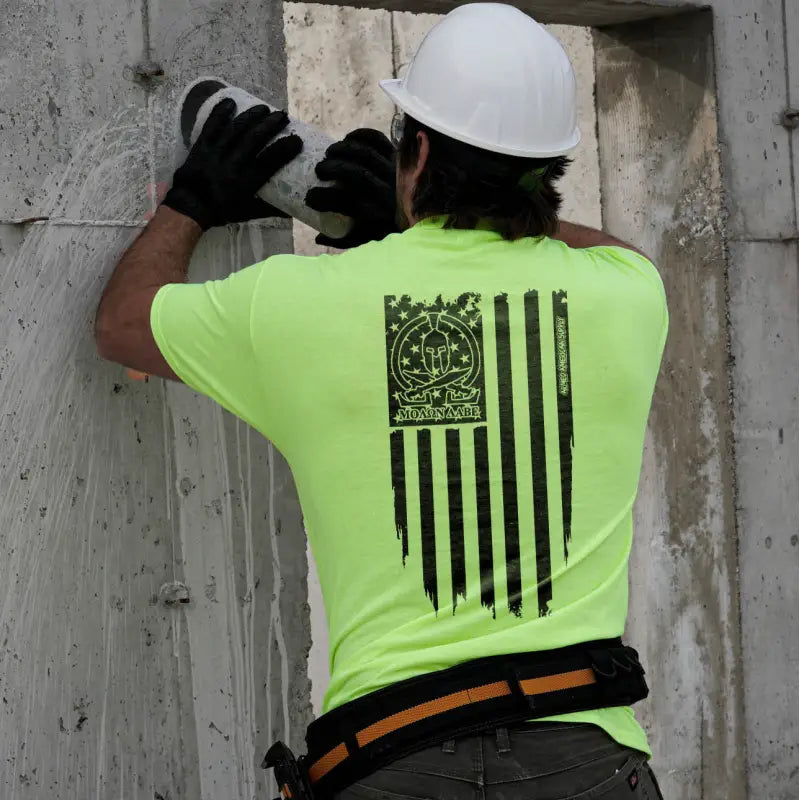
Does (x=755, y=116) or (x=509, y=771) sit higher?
(x=755, y=116)

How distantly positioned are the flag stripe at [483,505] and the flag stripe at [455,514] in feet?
0.09

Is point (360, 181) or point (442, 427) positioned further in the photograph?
point (360, 181)

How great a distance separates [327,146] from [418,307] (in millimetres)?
754

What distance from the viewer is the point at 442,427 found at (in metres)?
2.10

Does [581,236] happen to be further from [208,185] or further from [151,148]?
[151,148]

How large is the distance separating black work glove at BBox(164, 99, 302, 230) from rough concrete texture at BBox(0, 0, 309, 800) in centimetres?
33

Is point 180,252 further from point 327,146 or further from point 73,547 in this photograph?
point 73,547

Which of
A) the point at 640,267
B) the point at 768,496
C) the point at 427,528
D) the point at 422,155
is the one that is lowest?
the point at 768,496

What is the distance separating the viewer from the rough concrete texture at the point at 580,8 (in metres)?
3.64

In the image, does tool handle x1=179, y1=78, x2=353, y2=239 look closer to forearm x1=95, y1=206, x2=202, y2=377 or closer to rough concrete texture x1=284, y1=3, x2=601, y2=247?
forearm x1=95, y1=206, x2=202, y2=377

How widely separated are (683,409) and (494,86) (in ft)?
7.57

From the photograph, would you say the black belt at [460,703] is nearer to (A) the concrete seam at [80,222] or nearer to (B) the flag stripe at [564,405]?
(B) the flag stripe at [564,405]

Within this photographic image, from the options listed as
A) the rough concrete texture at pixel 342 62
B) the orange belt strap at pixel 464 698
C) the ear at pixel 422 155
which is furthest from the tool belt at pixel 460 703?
the rough concrete texture at pixel 342 62

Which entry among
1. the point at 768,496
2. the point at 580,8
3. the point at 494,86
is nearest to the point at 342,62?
the point at 580,8
